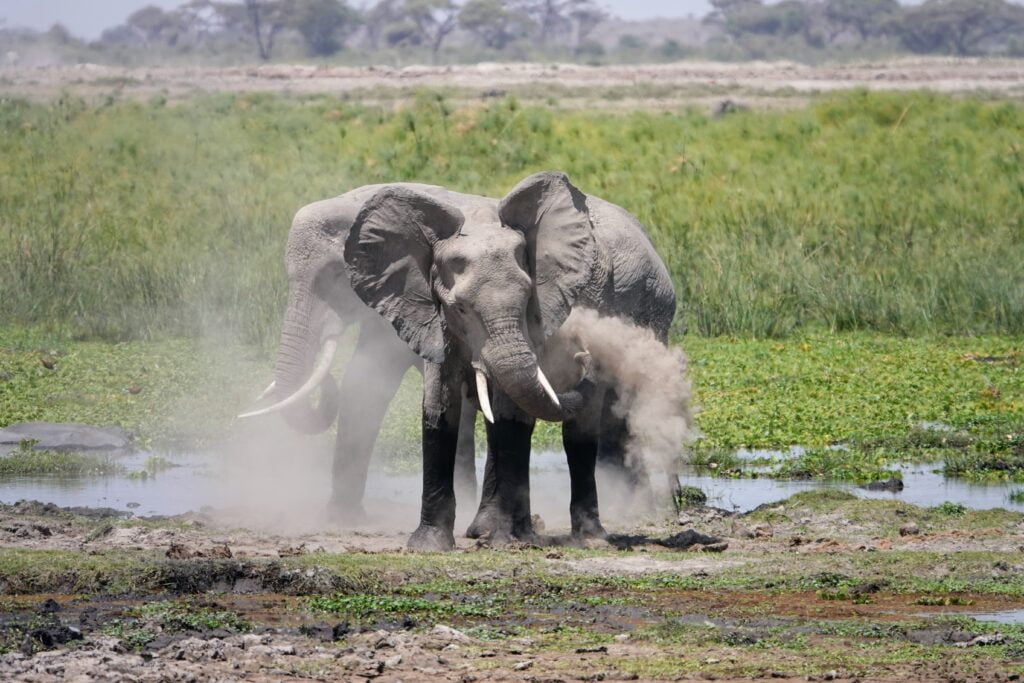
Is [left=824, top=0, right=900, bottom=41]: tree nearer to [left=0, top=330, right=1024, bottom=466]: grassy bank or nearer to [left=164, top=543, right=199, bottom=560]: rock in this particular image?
[left=0, top=330, right=1024, bottom=466]: grassy bank

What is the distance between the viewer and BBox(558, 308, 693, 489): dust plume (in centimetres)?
1012

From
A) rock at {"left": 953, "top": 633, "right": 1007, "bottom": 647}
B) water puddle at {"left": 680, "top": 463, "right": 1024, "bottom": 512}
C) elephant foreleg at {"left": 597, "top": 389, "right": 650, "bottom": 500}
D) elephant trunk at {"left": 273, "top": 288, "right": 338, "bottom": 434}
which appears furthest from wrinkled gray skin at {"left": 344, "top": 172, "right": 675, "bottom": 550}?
rock at {"left": 953, "top": 633, "right": 1007, "bottom": 647}

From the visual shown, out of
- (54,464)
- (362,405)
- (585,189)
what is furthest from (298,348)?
(585,189)

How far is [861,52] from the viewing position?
8338cm

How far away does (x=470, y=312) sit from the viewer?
9188mm

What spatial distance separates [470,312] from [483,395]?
438mm

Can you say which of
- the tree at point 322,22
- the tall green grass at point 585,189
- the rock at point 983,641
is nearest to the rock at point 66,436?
the tall green grass at point 585,189

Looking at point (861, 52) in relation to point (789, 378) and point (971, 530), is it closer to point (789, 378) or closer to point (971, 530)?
point (789, 378)

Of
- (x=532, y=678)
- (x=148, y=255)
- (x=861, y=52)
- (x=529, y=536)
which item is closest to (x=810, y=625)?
(x=532, y=678)

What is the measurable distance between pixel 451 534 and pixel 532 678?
10.4ft

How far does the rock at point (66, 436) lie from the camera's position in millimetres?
13055

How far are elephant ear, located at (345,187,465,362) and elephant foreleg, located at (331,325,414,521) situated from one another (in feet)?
5.31

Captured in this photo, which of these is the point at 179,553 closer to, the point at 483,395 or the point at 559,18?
the point at 483,395

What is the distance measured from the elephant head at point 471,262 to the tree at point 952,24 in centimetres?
8073
